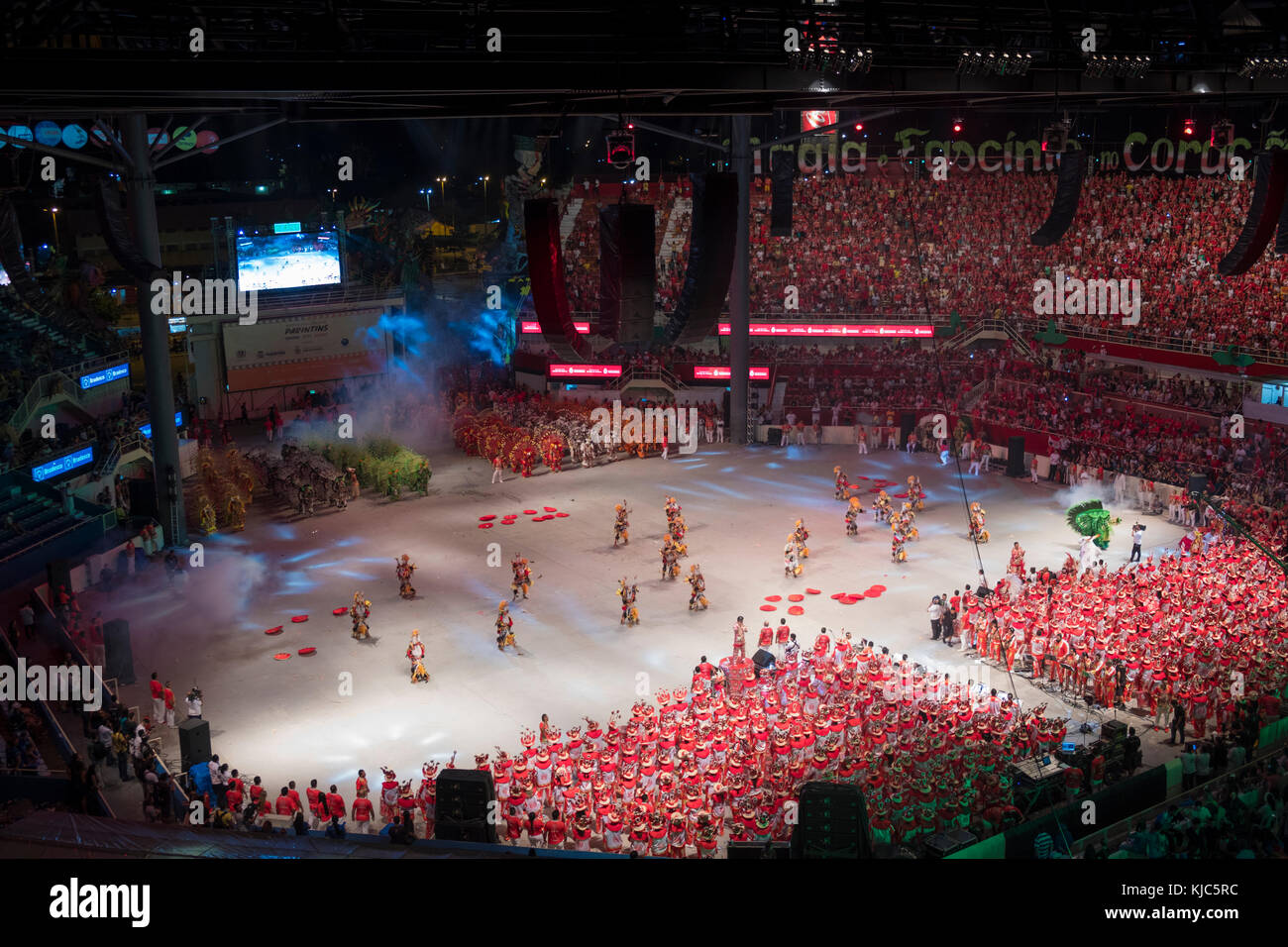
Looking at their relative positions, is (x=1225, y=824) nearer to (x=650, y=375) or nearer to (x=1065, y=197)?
(x=1065, y=197)

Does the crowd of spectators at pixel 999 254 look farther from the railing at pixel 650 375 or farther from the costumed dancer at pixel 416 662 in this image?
the costumed dancer at pixel 416 662

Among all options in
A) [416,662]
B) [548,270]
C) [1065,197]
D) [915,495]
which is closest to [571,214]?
[915,495]

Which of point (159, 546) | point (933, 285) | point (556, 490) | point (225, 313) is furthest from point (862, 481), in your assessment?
point (225, 313)

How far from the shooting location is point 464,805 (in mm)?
14805

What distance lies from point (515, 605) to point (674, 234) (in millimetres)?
24944

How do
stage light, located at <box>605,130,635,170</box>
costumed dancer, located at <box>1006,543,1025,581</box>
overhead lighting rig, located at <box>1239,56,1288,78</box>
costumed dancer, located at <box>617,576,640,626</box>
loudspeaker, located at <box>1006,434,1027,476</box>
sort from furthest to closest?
1. loudspeaker, located at <box>1006,434,1027,476</box>
2. costumed dancer, located at <box>1006,543,1025,581</box>
3. costumed dancer, located at <box>617,576,640,626</box>
4. overhead lighting rig, located at <box>1239,56,1288,78</box>
5. stage light, located at <box>605,130,635,170</box>

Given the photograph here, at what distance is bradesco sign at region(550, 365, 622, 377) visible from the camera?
4003 cm

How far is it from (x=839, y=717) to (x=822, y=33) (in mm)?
9854

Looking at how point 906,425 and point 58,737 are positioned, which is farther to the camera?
point 906,425

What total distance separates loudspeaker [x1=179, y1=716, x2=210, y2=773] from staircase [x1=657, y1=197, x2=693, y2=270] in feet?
99.4

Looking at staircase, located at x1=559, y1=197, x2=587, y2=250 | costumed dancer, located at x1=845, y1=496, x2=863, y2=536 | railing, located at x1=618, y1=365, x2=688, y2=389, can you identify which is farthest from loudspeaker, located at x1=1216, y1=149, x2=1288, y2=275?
staircase, located at x1=559, y1=197, x2=587, y2=250

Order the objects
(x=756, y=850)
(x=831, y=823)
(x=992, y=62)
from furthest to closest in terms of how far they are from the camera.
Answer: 1. (x=992, y=62)
2. (x=756, y=850)
3. (x=831, y=823)

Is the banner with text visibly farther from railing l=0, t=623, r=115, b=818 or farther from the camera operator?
the camera operator
